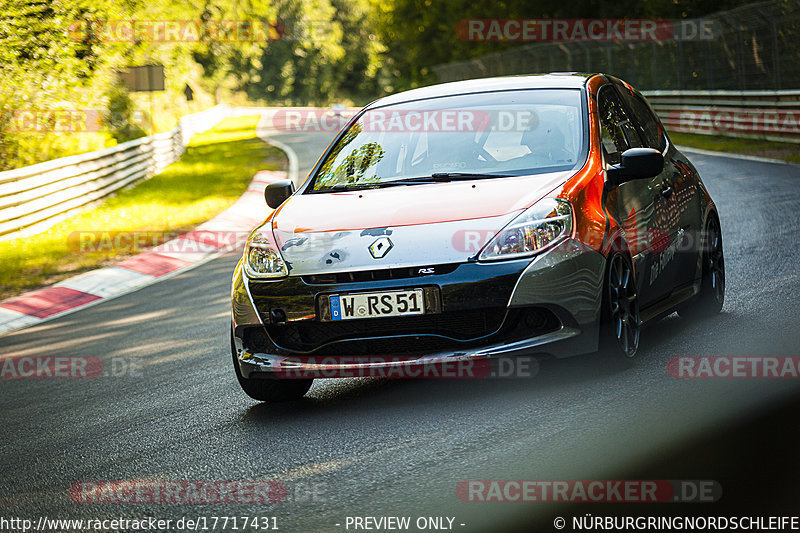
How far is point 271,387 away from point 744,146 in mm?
20636

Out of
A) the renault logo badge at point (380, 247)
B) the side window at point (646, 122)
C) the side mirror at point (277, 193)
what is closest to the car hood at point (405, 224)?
the renault logo badge at point (380, 247)

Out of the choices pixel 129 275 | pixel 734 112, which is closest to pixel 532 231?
pixel 129 275

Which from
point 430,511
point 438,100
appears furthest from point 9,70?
point 430,511

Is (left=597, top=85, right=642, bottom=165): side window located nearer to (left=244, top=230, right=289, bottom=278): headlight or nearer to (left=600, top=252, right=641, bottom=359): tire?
(left=600, top=252, right=641, bottom=359): tire

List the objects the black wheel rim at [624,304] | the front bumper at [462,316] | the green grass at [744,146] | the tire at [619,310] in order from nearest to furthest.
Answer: the front bumper at [462,316]
the tire at [619,310]
the black wheel rim at [624,304]
the green grass at [744,146]

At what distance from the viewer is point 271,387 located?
598 centimetres

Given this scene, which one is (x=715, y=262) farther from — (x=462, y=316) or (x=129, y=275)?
(x=129, y=275)

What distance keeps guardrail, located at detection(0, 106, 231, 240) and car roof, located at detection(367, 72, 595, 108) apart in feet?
32.7

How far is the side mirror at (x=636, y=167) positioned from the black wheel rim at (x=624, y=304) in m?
0.48

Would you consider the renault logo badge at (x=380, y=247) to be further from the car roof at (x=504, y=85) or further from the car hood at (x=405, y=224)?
the car roof at (x=504, y=85)

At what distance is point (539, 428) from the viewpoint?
4828 mm

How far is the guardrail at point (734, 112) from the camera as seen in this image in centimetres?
2427

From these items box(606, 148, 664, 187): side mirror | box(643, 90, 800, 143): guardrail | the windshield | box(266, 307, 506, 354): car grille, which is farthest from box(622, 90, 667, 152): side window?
box(643, 90, 800, 143): guardrail

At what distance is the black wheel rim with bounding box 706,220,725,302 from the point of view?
7297 mm
